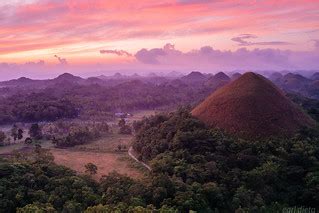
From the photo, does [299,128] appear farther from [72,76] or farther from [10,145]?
[72,76]

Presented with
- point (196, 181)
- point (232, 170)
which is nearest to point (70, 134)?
point (196, 181)

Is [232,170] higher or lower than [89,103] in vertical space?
lower

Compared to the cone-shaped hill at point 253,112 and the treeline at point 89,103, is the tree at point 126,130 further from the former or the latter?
the cone-shaped hill at point 253,112

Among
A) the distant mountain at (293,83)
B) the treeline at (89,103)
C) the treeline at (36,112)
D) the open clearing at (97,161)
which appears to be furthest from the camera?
the distant mountain at (293,83)

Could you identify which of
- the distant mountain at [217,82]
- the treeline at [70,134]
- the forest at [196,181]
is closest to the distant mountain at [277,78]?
the distant mountain at [217,82]

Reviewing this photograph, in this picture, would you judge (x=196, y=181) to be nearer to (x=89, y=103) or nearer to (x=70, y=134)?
(x=70, y=134)

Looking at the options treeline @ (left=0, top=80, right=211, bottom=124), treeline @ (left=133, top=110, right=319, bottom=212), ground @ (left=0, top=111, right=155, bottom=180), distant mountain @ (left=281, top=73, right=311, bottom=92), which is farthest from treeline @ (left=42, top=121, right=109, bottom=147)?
distant mountain @ (left=281, top=73, right=311, bottom=92)
